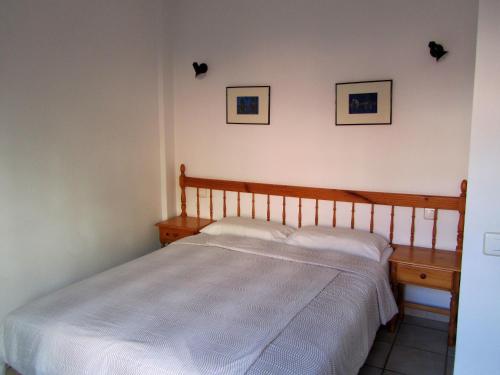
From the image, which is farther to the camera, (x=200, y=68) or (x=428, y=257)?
(x=200, y=68)

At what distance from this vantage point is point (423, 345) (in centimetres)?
290

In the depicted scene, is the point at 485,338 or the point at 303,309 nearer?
the point at 485,338

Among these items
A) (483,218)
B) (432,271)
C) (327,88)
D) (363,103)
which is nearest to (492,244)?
Result: (483,218)

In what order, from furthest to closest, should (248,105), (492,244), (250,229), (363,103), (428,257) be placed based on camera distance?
1. (248,105)
2. (250,229)
3. (363,103)
4. (428,257)
5. (492,244)

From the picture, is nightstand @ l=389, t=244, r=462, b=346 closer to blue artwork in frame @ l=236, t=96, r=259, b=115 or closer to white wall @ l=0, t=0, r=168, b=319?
blue artwork in frame @ l=236, t=96, r=259, b=115

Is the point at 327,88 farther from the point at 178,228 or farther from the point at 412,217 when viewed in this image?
the point at 178,228

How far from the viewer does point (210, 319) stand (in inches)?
86.4

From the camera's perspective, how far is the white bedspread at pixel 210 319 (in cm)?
189

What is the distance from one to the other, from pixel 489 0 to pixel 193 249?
2473 millimetres

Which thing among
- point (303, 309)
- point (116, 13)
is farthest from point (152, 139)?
point (303, 309)

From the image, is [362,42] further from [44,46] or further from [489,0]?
[44,46]

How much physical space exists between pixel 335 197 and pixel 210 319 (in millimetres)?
1636

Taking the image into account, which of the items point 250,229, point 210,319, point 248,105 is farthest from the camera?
point 248,105

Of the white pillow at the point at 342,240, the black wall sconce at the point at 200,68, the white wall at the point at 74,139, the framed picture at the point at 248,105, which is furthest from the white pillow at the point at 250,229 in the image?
the black wall sconce at the point at 200,68
